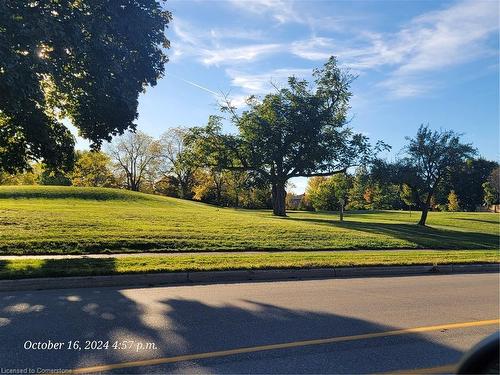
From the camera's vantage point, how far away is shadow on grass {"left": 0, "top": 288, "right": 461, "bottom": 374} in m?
4.48

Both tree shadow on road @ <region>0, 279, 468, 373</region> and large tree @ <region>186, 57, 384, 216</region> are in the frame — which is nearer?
tree shadow on road @ <region>0, 279, 468, 373</region>

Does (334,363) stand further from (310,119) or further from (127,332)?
(310,119)

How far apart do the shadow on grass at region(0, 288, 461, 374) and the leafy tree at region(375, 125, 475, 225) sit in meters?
25.7

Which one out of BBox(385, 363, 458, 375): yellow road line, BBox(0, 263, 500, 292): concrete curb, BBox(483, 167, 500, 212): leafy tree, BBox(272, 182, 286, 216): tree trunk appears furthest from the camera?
BBox(483, 167, 500, 212): leafy tree

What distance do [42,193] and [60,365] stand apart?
109ft

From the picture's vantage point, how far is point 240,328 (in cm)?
573

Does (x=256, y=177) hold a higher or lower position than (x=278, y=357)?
higher

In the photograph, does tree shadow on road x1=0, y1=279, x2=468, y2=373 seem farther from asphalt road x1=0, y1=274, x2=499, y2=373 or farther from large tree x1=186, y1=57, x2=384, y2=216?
large tree x1=186, y1=57, x2=384, y2=216

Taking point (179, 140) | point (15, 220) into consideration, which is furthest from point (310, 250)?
point (179, 140)

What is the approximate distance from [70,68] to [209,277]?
26.4 ft

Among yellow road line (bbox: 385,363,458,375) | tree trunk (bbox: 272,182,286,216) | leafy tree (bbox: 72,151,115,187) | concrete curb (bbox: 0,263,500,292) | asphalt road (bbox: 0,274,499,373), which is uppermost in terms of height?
leafy tree (bbox: 72,151,115,187)

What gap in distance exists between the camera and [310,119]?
35.5 metres

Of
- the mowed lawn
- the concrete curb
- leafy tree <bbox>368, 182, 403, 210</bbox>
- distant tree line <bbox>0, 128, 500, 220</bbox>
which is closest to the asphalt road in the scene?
the concrete curb

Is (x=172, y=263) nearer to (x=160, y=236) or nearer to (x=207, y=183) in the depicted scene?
(x=160, y=236)
